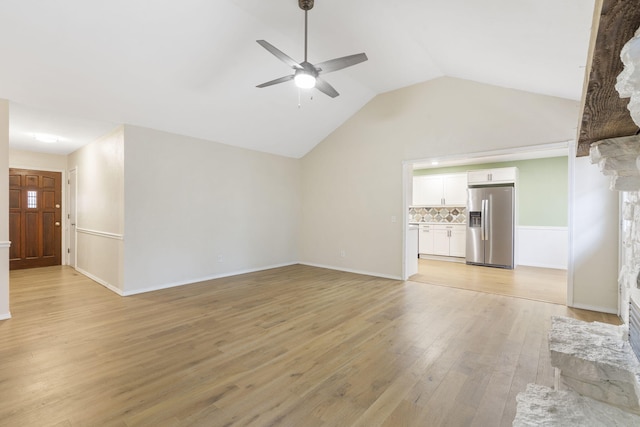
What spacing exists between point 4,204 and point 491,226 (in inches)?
322

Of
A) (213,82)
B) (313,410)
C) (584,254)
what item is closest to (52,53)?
(213,82)

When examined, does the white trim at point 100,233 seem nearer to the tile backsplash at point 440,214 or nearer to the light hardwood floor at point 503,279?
the light hardwood floor at point 503,279

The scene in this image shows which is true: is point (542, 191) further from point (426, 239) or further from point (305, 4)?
point (305, 4)

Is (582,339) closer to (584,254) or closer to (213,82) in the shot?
(584,254)

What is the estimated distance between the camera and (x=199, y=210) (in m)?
5.12

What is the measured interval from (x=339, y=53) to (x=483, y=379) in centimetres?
405

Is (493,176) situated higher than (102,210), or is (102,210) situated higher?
(493,176)

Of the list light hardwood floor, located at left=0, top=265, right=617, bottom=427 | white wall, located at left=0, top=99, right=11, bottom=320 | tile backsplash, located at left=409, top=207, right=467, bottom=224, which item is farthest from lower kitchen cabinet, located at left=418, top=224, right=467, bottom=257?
white wall, located at left=0, top=99, right=11, bottom=320

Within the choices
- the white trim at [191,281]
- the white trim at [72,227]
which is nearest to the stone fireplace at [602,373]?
the white trim at [191,281]

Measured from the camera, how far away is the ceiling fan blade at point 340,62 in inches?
106

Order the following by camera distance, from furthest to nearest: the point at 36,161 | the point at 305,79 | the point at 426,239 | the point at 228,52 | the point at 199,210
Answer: the point at 426,239, the point at 36,161, the point at 199,210, the point at 228,52, the point at 305,79

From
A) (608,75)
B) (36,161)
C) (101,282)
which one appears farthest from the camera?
(36,161)

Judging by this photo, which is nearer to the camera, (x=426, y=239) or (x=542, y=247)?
(x=542, y=247)

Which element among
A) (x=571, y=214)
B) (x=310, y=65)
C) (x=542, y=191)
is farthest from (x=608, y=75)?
(x=542, y=191)
